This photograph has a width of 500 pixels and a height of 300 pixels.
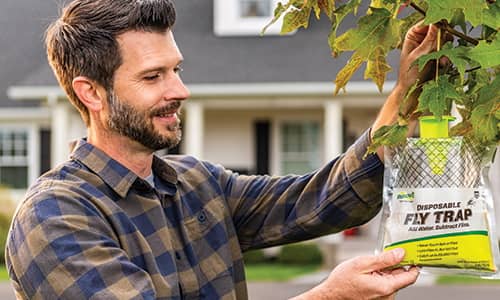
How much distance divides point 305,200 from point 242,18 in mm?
17374

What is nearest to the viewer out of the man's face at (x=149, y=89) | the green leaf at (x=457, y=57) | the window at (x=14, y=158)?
the green leaf at (x=457, y=57)

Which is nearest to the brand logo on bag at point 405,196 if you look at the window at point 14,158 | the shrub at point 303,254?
the shrub at point 303,254

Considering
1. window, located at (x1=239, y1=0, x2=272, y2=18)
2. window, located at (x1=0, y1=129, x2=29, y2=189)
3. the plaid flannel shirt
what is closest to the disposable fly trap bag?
the plaid flannel shirt

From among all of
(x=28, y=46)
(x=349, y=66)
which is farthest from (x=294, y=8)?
(x=28, y=46)

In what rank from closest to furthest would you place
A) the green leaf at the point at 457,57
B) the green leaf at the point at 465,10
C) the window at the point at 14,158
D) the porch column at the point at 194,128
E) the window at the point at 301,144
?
the green leaf at the point at 465,10 → the green leaf at the point at 457,57 → the porch column at the point at 194,128 → the window at the point at 301,144 → the window at the point at 14,158

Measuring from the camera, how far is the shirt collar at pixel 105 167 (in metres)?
2.83

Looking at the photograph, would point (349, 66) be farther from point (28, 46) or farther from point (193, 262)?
point (28, 46)

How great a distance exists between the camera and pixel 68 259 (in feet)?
8.34

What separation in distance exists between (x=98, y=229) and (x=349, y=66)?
2.52 feet

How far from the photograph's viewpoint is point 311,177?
3.19 metres

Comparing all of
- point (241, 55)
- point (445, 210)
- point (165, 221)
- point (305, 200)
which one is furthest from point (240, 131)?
point (445, 210)

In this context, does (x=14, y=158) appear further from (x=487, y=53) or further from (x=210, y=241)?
(x=487, y=53)

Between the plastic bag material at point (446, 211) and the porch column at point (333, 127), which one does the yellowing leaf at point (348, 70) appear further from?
the porch column at point (333, 127)

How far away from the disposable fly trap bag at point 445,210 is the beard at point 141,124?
74cm
